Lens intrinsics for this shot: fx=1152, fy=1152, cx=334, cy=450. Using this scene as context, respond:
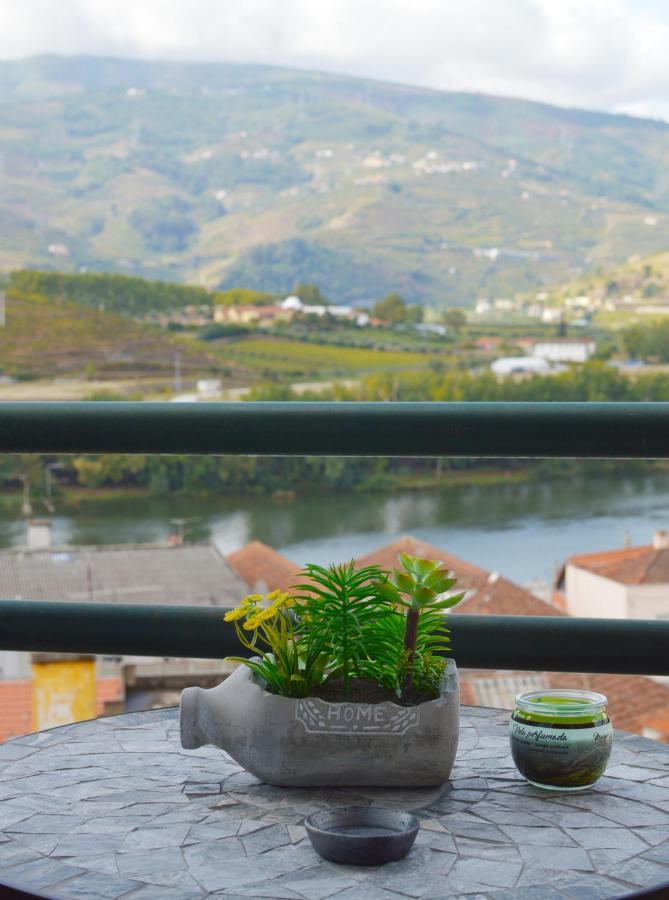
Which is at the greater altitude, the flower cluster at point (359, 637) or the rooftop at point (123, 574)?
the flower cluster at point (359, 637)

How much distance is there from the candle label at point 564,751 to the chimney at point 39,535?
923 inches

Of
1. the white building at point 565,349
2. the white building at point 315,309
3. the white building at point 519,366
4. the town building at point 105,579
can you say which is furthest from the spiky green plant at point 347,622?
the white building at point 565,349

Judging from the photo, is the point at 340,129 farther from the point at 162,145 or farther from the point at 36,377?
the point at 36,377

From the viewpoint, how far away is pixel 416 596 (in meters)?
0.72

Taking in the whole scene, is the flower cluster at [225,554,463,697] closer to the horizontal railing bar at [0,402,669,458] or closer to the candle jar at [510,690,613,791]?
the candle jar at [510,690,613,791]

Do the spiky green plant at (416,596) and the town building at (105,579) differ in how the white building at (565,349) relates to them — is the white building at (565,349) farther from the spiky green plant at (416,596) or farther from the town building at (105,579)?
the spiky green plant at (416,596)

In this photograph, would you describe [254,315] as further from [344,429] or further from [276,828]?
[276,828]

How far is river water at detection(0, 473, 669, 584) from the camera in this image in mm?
27250

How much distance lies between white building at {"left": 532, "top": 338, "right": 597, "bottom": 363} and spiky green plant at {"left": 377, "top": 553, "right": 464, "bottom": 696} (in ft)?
107

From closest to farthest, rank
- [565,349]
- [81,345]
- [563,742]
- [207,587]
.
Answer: [563,742] < [207,587] < [81,345] < [565,349]

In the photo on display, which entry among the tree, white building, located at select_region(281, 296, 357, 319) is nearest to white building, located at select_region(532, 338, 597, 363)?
white building, located at select_region(281, 296, 357, 319)

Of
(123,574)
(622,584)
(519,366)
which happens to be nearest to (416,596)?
(622,584)

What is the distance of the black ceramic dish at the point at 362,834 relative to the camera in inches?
23.7

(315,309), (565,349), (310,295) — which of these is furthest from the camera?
(310,295)
